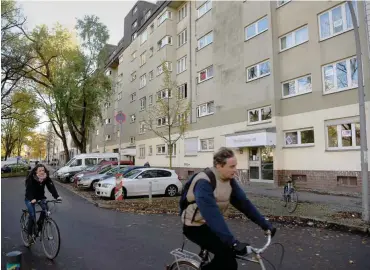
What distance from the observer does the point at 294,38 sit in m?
19.5

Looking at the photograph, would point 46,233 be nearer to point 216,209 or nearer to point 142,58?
point 216,209

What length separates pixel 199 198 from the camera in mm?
2994

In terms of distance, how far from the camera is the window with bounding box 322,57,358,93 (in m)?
15.9

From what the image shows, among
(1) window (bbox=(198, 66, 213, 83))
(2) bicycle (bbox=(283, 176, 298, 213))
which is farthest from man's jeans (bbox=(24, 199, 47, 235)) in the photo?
(1) window (bbox=(198, 66, 213, 83))

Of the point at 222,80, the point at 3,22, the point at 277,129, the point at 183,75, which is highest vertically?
the point at 3,22

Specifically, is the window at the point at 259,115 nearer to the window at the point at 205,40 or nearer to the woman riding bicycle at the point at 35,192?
the window at the point at 205,40

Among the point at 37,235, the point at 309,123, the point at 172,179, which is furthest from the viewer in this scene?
the point at 309,123

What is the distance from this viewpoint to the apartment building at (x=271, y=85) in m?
16.4

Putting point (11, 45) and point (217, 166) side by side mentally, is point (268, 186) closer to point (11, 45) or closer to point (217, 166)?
point (217, 166)

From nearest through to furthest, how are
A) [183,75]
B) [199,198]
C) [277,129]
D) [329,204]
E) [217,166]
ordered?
[199,198]
[217,166]
[329,204]
[277,129]
[183,75]

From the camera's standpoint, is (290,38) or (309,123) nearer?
(309,123)

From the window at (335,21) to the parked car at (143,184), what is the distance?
10704mm

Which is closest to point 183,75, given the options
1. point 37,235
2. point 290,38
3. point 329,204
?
point 290,38

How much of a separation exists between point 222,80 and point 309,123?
8377mm
